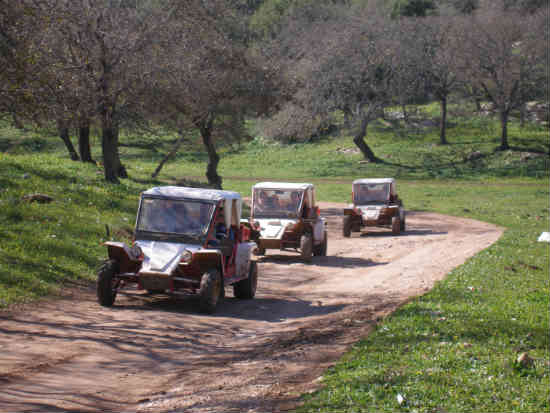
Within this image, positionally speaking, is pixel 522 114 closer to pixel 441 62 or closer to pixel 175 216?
pixel 441 62

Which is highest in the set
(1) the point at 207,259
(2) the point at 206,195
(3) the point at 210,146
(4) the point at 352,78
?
(4) the point at 352,78

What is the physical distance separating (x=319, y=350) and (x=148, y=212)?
463 cm

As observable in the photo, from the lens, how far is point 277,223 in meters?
17.9

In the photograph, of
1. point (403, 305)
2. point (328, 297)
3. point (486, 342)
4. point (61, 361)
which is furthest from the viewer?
point (328, 297)

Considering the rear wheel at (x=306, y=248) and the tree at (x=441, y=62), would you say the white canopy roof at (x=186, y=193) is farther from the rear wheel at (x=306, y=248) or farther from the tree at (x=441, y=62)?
the tree at (x=441, y=62)

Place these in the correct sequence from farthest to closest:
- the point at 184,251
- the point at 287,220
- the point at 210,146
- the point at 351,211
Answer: the point at 210,146, the point at 351,211, the point at 287,220, the point at 184,251

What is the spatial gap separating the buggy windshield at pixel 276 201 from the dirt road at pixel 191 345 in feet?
10.9

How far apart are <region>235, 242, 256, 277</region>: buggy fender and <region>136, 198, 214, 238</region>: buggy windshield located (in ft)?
3.27

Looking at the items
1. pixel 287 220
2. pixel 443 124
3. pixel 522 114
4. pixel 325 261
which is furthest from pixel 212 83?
pixel 522 114

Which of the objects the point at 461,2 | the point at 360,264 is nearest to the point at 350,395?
the point at 360,264

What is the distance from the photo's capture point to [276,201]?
60.3 feet

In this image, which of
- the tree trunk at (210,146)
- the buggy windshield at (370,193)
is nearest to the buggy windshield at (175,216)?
the buggy windshield at (370,193)

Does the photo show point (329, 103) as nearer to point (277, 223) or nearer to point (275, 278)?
point (277, 223)

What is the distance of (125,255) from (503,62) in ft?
143
